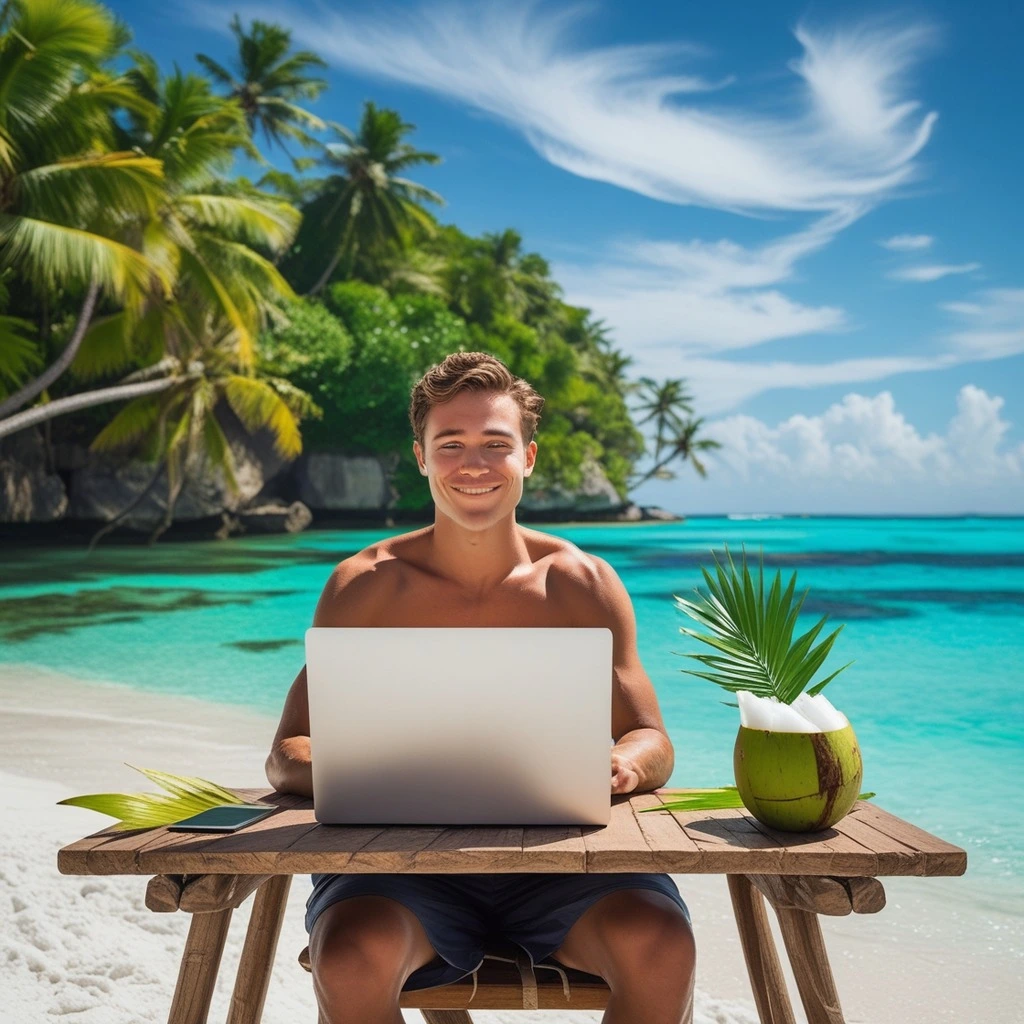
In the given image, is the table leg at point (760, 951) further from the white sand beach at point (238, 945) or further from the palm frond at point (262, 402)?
the palm frond at point (262, 402)

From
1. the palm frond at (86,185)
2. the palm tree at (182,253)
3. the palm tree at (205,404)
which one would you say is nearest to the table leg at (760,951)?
the palm frond at (86,185)

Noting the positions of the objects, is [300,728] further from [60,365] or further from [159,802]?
[60,365]

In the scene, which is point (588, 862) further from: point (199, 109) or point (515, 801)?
point (199, 109)

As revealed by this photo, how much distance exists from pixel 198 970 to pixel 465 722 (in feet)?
2.14

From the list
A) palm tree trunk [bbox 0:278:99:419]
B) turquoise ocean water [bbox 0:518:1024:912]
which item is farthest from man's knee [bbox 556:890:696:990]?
palm tree trunk [bbox 0:278:99:419]

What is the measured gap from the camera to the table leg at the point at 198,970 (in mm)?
1677

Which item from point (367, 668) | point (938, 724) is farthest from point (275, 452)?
point (367, 668)

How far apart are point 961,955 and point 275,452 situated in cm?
2847

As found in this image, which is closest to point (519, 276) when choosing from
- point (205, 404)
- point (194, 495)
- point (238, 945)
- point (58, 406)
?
point (194, 495)

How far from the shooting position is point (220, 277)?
19.1 metres

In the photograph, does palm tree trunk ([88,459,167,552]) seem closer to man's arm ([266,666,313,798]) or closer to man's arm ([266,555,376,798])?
man's arm ([266,555,376,798])

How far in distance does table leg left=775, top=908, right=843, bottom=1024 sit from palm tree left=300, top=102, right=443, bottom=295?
105 feet

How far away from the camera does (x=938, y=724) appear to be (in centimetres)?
984

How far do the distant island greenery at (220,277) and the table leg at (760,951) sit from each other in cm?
1491
